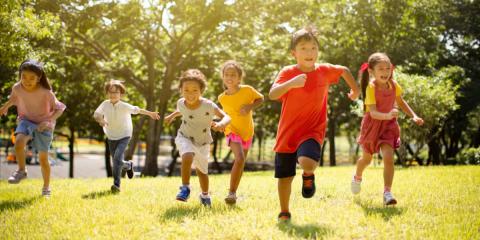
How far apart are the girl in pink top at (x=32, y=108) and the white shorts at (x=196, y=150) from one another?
219cm

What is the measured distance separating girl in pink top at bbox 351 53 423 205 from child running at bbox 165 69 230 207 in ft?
6.41

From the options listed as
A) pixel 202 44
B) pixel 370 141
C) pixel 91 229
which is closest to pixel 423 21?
pixel 202 44

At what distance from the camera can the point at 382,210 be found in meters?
5.10

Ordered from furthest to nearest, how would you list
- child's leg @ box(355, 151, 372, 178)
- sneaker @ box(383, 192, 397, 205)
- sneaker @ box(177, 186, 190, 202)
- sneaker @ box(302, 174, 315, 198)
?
child's leg @ box(355, 151, 372, 178) < sneaker @ box(177, 186, 190, 202) < sneaker @ box(383, 192, 397, 205) < sneaker @ box(302, 174, 315, 198)

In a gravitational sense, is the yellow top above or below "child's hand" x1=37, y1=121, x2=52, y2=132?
above

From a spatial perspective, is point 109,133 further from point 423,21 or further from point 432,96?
Answer: point 423,21

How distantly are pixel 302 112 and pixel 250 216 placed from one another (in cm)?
127

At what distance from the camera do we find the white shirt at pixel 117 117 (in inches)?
293

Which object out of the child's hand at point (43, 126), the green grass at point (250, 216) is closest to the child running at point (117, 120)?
the green grass at point (250, 216)

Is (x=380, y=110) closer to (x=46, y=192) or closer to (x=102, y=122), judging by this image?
(x=102, y=122)

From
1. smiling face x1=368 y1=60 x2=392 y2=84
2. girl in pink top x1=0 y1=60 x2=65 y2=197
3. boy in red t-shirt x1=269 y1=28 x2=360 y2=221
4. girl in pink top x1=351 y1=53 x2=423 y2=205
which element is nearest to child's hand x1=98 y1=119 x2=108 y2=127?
girl in pink top x1=0 y1=60 x2=65 y2=197

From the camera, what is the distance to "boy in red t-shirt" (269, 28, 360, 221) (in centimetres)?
456

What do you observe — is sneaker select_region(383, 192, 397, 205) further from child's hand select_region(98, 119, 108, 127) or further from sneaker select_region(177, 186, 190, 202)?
child's hand select_region(98, 119, 108, 127)

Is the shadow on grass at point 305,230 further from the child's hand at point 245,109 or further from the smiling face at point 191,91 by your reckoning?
the smiling face at point 191,91
